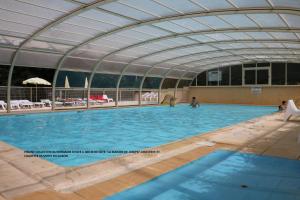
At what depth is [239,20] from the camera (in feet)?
39.1

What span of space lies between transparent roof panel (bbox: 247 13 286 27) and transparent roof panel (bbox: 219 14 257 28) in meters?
0.28

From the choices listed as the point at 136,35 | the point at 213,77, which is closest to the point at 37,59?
the point at 136,35

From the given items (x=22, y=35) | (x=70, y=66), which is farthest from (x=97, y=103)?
(x=22, y=35)

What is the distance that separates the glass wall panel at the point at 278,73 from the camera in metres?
29.4

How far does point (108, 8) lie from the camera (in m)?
10.6

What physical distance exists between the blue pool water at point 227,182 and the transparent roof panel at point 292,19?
23.1 ft

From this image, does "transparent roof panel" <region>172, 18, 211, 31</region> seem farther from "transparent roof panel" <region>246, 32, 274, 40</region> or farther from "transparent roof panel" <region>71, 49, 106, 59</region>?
"transparent roof panel" <region>71, 49, 106, 59</region>

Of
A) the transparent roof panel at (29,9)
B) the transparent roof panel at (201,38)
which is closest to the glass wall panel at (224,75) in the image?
the transparent roof panel at (201,38)

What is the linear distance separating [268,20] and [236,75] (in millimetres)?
21217

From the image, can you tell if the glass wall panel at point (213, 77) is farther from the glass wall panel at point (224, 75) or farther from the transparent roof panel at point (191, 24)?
the transparent roof panel at point (191, 24)

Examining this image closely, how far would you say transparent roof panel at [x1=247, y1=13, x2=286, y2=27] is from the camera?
11066 mm

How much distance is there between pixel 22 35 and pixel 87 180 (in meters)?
11.9

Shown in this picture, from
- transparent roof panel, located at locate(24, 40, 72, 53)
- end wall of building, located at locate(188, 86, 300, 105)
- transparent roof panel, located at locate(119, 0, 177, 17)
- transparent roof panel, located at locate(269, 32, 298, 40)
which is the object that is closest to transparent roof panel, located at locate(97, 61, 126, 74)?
transparent roof panel, located at locate(24, 40, 72, 53)

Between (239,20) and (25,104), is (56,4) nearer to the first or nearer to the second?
(239,20)
